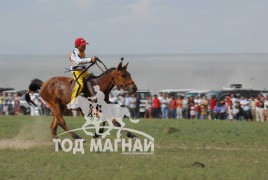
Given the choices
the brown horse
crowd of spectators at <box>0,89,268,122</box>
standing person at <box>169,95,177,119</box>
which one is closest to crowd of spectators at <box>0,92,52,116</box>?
crowd of spectators at <box>0,89,268,122</box>

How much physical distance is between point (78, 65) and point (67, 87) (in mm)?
730

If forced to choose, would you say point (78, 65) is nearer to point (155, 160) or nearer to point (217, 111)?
point (155, 160)

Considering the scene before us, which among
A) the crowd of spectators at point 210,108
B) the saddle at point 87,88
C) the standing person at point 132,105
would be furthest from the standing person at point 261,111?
the saddle at point 87,88

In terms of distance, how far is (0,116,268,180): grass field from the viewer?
11453 millimetres

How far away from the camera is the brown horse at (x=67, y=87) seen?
16.5 m

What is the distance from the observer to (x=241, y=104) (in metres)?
35.0

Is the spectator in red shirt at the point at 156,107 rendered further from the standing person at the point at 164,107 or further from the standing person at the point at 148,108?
the standing person at the point at 148,108

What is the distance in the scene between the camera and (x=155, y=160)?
1370 cm

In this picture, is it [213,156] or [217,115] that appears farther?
[217,115]

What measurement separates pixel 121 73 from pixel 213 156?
3148 mm

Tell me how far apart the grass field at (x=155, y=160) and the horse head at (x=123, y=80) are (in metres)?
1.61

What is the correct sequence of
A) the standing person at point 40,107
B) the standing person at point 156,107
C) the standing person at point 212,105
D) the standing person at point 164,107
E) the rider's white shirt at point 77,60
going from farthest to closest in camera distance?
the standing person at point 40,107
the standing person at point 156,107
the standing person at point 164,107
the standing person at point 212,105
the rider's white shirt at point 77,60

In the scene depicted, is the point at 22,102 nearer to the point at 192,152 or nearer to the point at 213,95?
the point at 213,95

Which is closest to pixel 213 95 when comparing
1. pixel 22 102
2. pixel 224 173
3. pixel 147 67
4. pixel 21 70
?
pixel 22 102
